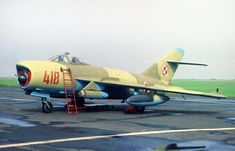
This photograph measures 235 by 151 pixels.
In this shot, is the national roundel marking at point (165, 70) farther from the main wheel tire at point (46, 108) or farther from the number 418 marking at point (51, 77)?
the main wheel tire at point (46, 108)

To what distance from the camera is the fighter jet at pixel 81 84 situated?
1636 centimetres

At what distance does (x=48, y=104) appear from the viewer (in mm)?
16938

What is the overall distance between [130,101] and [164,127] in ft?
16.9

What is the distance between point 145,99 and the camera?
1766cm

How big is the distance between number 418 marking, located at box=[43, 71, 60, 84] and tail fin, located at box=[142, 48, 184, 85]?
7.04 m

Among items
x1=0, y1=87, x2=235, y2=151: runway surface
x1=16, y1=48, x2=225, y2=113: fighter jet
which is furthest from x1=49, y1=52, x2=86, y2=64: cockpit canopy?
x1=0, y1=87, x2=235, y2=151: runway surface

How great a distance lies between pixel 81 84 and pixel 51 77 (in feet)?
6.01

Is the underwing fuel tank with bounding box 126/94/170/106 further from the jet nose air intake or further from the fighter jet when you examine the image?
the jet nose air intake

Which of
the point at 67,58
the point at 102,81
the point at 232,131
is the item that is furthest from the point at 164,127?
the point at 67,58

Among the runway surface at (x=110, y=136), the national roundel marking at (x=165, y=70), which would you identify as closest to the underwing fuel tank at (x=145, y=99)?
the national roundel marking at (x=165, y=70)

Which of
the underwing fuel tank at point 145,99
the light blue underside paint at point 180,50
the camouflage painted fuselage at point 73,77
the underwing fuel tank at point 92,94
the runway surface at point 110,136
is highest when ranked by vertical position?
the light blue underside paint at point 180,50

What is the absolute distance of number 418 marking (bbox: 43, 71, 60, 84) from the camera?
16.6 m

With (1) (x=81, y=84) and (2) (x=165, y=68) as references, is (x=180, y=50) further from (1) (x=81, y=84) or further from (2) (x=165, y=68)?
(1) (x=81, y=84)

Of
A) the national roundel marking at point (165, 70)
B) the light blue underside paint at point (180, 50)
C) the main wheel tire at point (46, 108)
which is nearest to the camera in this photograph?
the main wheel tire at point (46, 108)
